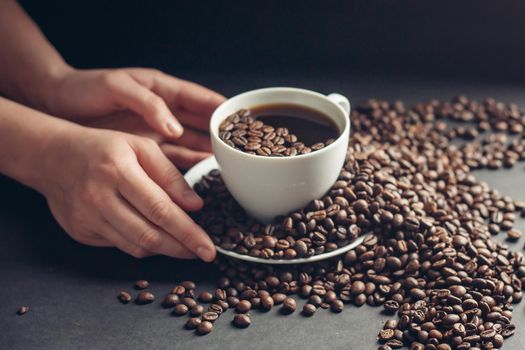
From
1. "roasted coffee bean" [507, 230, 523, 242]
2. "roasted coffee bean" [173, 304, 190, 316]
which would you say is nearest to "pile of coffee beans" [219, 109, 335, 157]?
"roasted coffee bean" [173, 304, 190, 316]

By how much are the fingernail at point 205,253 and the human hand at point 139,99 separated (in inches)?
12.8

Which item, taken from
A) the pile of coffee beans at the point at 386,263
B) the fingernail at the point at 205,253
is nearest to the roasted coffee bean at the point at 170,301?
the pile of coffee beans at the point at 386,263

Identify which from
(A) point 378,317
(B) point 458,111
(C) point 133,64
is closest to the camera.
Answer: (A) point 378,317

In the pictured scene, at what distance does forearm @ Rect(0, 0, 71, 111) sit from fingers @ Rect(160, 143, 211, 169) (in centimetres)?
35

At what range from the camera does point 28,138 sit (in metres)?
1.81

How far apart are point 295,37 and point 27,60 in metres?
0.89

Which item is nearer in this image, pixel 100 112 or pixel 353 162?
pixel 353 162

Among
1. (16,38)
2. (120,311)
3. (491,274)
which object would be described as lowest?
(120,311)

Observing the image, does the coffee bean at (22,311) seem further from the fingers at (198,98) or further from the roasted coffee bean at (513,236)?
the roasted coffee bean at (513,236)

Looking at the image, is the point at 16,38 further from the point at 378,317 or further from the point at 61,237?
the point at 378,317

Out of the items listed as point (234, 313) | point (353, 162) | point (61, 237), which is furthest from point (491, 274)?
point (61, 237)

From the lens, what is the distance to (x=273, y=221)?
70.2 inches

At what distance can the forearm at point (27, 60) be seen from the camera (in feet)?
6.88

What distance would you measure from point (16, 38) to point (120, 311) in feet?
2.74
